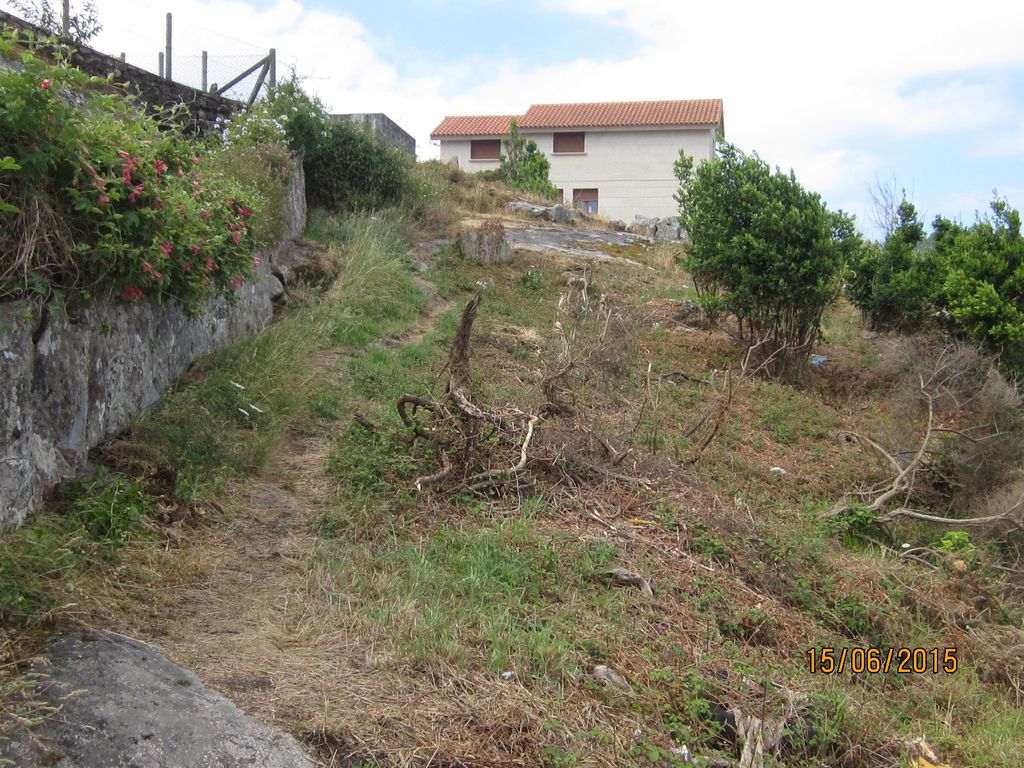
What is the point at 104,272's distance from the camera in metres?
4.34

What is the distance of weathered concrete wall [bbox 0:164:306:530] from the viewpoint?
3697mm

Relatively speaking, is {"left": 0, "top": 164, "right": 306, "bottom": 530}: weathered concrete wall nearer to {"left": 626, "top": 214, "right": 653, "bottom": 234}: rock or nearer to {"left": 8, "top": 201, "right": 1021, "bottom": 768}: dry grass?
{"left": 8, "top": 201, "right": 1021, "bottom": 768}: dry grass

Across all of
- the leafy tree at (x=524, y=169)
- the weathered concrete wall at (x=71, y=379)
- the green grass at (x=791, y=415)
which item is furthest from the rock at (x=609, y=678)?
the leafy tree at (x=524, y=169)

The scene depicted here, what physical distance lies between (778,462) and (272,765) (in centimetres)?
602

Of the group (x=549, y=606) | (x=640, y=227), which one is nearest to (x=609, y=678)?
(x=549, y=606)

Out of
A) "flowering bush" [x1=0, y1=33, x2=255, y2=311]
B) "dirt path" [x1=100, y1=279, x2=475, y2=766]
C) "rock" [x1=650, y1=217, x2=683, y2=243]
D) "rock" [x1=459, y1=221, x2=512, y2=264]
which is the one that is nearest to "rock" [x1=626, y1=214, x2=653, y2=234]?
"rock" [x1=650, y1=217, x2=683, y2=243]

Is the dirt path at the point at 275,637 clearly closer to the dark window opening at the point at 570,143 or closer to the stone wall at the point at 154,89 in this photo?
the stone wall at the point at 154,89

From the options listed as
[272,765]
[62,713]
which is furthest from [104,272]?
[272,765]

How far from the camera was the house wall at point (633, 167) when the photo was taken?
32.3 m

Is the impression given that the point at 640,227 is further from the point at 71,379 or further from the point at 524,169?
the point at 71,379

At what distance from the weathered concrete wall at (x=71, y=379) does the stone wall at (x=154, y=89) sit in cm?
356

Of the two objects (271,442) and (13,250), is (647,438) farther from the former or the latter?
(13,250)
